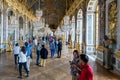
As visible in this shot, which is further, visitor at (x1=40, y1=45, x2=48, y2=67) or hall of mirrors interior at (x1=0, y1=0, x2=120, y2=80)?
visitor at (x1=40, y1=45, x2=48, y2=67)

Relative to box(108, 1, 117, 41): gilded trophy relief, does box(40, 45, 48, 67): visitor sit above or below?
below

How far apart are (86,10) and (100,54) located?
6100 millimetres

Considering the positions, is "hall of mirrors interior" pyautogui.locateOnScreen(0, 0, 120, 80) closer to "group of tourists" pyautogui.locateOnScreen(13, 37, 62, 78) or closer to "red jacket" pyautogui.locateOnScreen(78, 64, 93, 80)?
"group of tourists" pyautogui.locateOnScreen(13, 37, 62, 78)

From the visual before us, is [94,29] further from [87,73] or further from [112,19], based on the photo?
[87,73]

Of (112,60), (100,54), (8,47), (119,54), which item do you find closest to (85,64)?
(119,54)

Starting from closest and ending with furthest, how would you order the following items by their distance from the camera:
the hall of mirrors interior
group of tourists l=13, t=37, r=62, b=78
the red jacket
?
the red jacket < group of tourists l=13, t=37, r=62, b=78 < the hall of mirrors interior

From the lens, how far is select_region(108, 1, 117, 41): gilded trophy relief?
12019 millimetres

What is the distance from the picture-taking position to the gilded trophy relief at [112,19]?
473 inches

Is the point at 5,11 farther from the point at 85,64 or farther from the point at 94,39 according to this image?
the point at 85,64

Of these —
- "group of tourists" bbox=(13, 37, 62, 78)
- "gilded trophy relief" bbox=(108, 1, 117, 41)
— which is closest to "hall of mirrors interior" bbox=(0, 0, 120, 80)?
"gilded trophy relief" bbox=(108, 1, 117, 41)

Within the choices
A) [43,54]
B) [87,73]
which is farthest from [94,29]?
[87,73]

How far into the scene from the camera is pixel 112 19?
1248 cm

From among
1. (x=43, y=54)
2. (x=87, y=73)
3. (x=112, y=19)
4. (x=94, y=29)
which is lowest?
(x=43, y=54)

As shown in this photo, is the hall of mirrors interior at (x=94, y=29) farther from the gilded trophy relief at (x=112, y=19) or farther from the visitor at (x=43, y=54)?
the visitor at (x=43, y=54)
